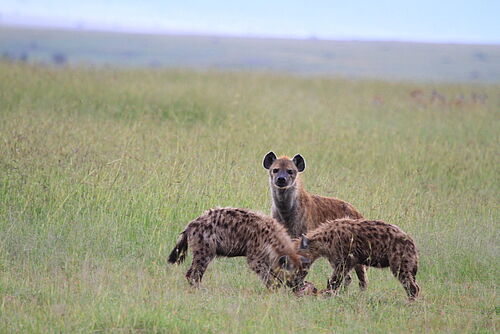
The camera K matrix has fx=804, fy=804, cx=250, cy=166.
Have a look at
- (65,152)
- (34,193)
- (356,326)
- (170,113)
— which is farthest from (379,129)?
(356,326)

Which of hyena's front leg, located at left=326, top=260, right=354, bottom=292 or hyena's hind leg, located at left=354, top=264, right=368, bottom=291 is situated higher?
hyena's front leg, located at left=326, top=260, right=354, bottom=292

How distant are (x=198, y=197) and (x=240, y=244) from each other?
168 cm

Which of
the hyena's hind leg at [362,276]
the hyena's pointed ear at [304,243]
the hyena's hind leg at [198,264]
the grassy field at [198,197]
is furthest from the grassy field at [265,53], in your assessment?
the hyena's hind leg at [198,264]

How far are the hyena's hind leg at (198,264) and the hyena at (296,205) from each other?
1.17 m

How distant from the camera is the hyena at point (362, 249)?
5555mm

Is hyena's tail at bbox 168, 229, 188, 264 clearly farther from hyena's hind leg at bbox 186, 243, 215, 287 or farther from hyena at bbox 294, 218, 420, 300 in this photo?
hyena at bbox 294, 218, 420, 300

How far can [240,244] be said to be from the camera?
573 cm

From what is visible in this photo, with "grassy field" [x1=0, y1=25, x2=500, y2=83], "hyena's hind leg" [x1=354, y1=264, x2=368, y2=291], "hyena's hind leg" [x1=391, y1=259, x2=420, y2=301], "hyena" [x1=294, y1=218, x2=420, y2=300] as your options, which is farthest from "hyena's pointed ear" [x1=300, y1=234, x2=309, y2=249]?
"grassy field" [x1=0, y1=25, x2=500, y2=83]

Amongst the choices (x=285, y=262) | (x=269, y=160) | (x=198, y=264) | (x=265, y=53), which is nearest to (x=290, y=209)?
(x=269, y=160)

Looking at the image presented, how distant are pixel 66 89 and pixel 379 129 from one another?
16.9 ft

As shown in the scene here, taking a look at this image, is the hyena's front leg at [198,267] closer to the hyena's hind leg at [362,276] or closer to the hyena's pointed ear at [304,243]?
the hyena's pointed ear at [304,243]

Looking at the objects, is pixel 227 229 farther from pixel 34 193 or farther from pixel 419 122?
pixel 419 122

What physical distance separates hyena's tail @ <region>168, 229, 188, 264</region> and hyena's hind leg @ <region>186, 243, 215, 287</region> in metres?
0.16

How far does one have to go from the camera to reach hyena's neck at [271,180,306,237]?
264 inches
